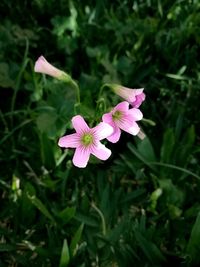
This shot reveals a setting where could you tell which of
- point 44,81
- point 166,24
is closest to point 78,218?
point 44,81

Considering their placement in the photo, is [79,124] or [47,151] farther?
[47,151]

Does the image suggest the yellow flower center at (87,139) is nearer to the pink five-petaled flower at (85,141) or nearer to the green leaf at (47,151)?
the pink five-petaled flower at (85,141)

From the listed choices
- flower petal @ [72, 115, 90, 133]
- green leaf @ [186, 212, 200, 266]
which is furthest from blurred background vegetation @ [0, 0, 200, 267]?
flower petal @ [72, 115, 90, 133]

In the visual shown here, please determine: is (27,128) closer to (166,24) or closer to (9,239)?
(9,239)

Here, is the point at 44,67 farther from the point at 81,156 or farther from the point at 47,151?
the point at 47,151

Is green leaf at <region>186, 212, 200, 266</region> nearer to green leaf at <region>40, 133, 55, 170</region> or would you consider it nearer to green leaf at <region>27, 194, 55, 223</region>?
green leaf at <region>27, 194, 55, 223</region>

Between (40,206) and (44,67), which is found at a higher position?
(44,67)

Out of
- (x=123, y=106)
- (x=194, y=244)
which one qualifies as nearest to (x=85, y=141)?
(x=123, y=106)
